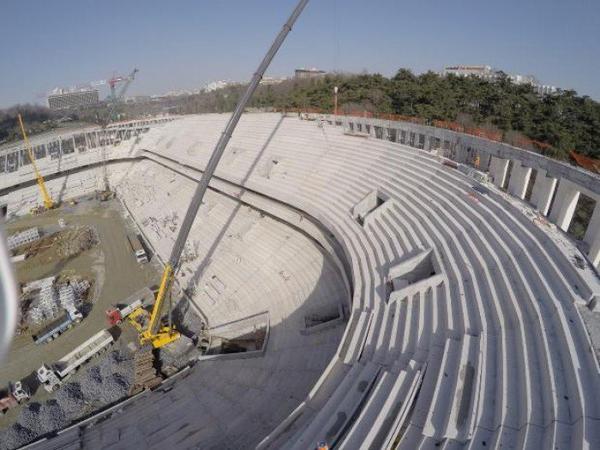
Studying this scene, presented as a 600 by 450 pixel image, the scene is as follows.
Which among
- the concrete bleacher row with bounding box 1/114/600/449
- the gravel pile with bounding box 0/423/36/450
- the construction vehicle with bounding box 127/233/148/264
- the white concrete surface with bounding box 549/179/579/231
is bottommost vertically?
the gravel pile with bounding box 0/423/36/450

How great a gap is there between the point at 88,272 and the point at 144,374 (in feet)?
37.1

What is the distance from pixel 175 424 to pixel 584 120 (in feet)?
81.1

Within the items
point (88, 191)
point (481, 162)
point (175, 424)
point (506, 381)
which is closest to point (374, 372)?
point (506, 381)

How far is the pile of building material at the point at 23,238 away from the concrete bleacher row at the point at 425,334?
16107mm

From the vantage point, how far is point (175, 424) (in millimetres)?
10938

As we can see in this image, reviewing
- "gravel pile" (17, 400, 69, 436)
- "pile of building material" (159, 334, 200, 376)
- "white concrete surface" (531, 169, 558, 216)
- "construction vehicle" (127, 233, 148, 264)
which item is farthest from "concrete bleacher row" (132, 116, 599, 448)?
"construction vehicle" (127, 233, 148, 264)

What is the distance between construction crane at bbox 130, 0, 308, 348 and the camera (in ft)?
47.4

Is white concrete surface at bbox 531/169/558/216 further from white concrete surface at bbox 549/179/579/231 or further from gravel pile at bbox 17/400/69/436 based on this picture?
gravel pile at bbox 17/400/69/436

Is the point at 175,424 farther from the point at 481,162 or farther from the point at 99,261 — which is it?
the point at 481,162

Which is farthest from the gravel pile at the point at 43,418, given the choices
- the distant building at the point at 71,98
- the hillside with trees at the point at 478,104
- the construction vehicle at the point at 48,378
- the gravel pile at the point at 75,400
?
the distant building at the point at 71,98

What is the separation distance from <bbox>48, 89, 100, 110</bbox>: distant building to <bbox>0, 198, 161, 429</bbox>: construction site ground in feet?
135

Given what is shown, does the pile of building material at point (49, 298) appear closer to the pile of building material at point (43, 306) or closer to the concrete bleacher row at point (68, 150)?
the pile of building material at point (43, 306)

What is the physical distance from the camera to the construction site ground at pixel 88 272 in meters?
15.3

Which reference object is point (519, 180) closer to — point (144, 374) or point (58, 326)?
point (144, 374)
